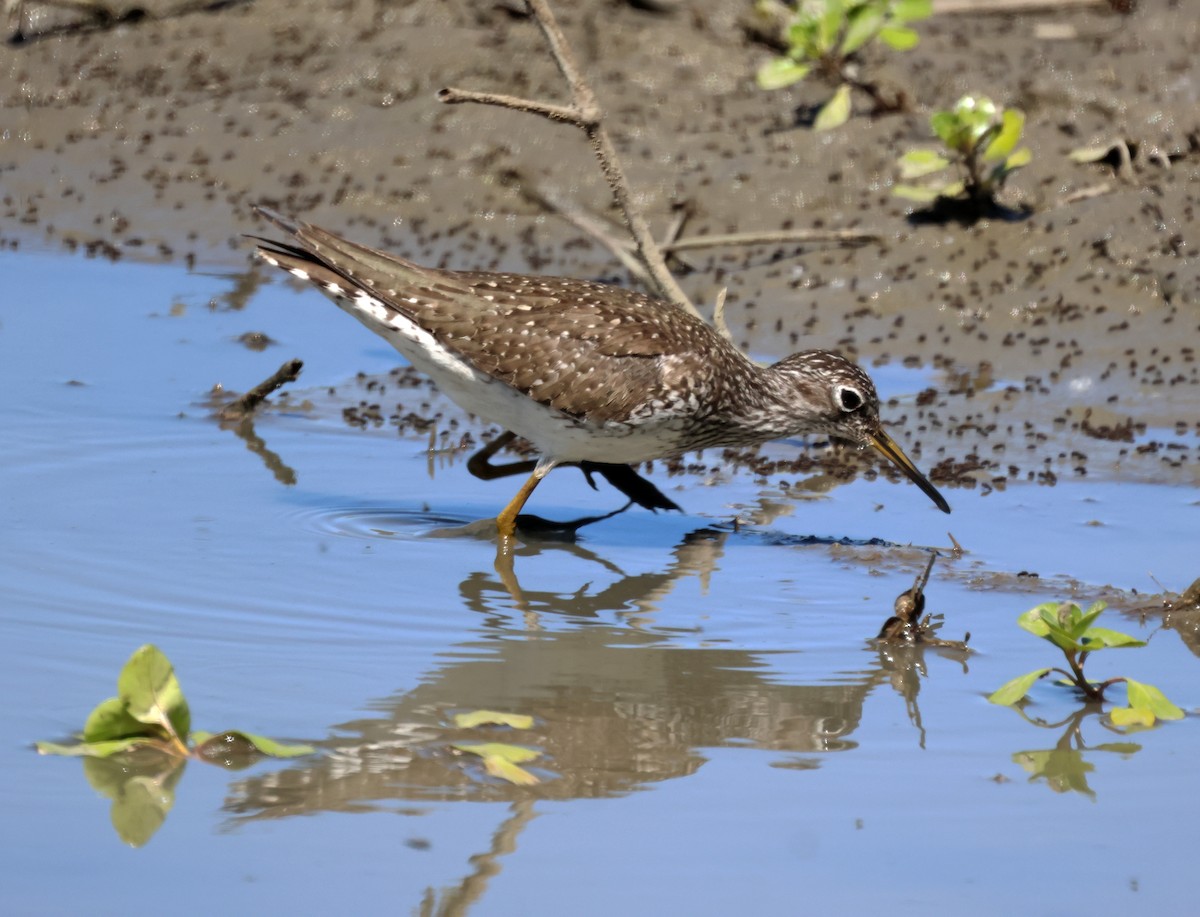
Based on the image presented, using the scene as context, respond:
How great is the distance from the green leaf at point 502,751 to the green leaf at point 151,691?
96cm

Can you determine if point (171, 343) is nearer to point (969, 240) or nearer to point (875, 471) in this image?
point (875, 471)

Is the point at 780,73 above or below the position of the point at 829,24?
below

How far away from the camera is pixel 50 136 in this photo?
16.0 m

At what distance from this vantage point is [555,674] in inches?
269

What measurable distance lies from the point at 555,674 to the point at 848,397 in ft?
10.7

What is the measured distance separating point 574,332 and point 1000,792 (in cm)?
396

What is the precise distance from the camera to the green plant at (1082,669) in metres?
6.23

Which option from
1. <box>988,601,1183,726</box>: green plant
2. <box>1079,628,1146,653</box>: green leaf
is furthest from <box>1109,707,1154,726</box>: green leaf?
<box>1079,628,1146,653</box>: green leaf

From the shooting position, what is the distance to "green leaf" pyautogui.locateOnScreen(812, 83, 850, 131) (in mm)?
14227

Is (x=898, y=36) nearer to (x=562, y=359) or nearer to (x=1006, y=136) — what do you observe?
(x=1006, y=136)

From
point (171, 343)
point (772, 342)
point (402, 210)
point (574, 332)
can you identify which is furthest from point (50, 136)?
point (574, 332)

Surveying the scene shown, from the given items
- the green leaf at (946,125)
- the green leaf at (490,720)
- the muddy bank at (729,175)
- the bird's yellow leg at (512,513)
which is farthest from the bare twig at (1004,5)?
the green leaf at (490,720)

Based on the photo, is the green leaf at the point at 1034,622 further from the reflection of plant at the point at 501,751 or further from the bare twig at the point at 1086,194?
the bare twig at the point at 1086,194

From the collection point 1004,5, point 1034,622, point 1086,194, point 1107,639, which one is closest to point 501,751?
point 1034,622
